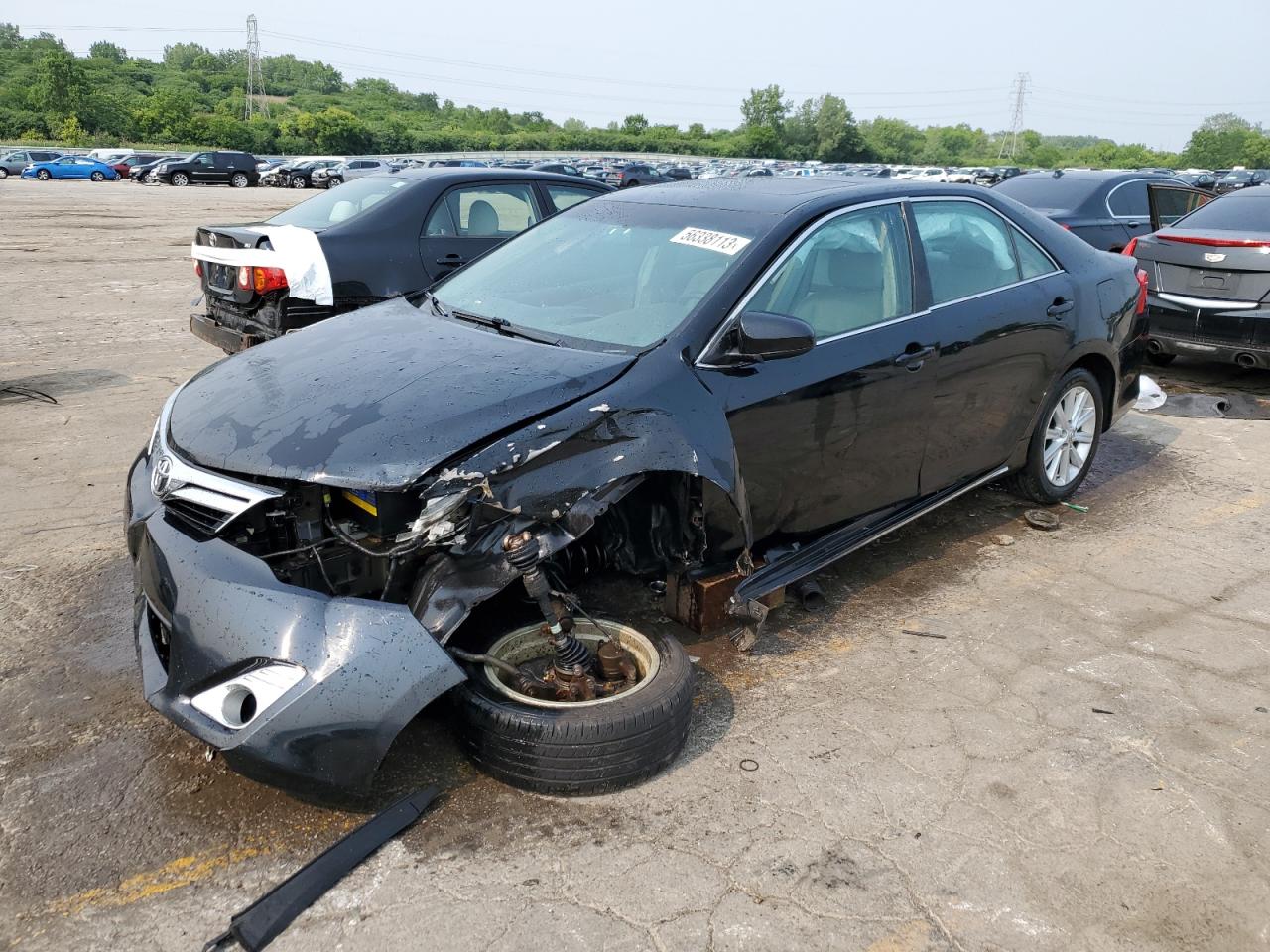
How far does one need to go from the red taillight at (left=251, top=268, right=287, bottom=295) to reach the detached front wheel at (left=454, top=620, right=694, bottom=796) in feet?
14.5

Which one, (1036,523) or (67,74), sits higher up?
(67,74)

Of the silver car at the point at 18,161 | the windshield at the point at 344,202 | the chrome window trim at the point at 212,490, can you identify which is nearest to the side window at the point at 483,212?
the windshield at the point at 344,202

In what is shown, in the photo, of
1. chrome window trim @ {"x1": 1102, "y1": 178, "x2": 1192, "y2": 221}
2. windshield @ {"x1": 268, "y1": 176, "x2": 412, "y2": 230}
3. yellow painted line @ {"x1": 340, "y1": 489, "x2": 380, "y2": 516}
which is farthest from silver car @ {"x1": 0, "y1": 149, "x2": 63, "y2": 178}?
yellow painted line @ {"x1": 340, "y1": 489, "x2": 380, "y2": 516}

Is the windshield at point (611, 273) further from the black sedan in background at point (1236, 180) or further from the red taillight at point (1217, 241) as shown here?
the black sedan in background at point (1236, 180)

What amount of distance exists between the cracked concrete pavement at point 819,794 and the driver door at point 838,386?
578mm

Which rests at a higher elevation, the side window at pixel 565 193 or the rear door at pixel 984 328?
the side window at pixel 565 193

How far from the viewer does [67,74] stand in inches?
2987

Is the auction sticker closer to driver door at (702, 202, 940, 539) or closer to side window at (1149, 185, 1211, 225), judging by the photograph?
driver door at (702, 202, 940, 539)

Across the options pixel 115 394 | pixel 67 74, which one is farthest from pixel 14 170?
pixel 115 394

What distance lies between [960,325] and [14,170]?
5263 centimetres

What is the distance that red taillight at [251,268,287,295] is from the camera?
21.9ft

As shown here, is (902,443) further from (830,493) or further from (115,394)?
(115,394)

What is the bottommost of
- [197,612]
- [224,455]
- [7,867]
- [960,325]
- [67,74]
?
[7,867]

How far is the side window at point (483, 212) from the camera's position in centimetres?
747
